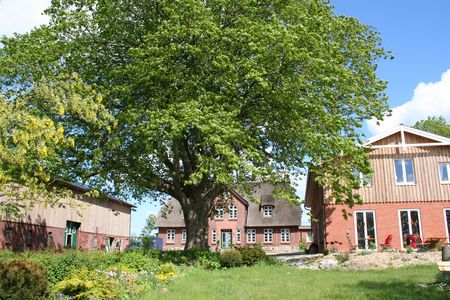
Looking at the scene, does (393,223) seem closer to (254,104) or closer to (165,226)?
(254,104)

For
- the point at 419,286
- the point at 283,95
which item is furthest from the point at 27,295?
the point at 283,95

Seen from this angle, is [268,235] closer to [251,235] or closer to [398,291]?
[251,235]

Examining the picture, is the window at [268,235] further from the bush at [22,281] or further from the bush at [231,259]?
the bush at [22,281]

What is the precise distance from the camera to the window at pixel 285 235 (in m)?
56.6

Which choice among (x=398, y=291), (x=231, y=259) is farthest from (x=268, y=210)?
(x=398, y=291)

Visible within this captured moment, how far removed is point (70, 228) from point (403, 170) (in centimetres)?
2540

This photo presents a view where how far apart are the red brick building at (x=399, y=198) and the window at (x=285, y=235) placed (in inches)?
1110

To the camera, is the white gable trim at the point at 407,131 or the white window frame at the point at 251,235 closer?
the white gable trim at the point at 407,131

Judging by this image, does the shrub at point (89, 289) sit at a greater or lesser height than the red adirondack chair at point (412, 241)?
lesser

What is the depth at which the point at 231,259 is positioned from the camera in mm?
21984

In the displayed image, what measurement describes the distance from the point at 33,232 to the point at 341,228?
20355 millimetres

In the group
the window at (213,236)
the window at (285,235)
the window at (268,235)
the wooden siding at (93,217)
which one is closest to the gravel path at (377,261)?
the wooden siding at (93,217)

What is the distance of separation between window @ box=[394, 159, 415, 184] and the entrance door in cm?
3174

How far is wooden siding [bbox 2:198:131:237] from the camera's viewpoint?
101 ft
